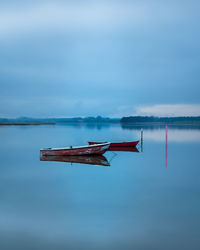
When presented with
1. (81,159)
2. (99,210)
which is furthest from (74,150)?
(99,210)

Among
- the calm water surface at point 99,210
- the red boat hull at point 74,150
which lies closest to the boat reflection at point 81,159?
the red boat hull at point 74,150

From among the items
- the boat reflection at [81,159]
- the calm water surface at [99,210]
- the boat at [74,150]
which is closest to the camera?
the calm water surface at [99,210]

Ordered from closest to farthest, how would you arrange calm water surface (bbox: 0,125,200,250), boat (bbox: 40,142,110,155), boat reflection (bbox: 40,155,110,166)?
calm water surface (bbox: 0,125,200,250)
boat reflection (bbox: 40,155,110,166)
boat (bbox: 40,142,110,155)

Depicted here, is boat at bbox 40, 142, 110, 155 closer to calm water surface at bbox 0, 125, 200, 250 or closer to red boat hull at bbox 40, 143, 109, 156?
red boat hull at bbox 40, 143, 109, 156

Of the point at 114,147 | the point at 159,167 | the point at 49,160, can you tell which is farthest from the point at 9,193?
the point at 114,147

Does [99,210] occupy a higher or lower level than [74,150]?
lower

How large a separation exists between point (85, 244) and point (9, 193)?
20.0 feet

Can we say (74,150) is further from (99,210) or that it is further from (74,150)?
(99,210)

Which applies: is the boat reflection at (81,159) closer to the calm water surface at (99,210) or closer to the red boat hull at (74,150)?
the red boat hull at (74,150)

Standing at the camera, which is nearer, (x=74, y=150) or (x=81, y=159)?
(x=81, y=159)

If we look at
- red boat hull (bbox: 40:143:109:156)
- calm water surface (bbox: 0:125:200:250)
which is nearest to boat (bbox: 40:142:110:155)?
red boat hull (bbox: 40:143:109:156)

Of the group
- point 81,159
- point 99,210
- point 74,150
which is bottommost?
point 81,159

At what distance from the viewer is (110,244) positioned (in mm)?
6336

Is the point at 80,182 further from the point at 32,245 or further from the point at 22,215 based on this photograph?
the point at 32,245
